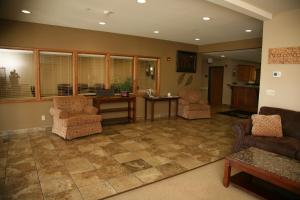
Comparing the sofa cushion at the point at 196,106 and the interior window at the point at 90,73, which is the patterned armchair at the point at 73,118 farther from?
the sofa cushion at the point at 196,106

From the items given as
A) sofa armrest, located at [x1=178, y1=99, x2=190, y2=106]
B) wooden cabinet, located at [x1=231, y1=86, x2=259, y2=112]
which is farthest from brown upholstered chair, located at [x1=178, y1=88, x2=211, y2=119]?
wooden cabinet, located at [x1=231, y1=86, x2=259, y2=112]

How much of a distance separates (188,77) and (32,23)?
16.6ft

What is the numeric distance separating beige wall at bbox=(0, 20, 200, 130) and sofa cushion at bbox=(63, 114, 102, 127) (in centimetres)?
118

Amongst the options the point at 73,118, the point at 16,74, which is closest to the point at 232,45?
the point at 73,118

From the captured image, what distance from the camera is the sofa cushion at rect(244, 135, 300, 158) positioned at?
2793 millimetres

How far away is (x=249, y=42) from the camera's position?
234 inches

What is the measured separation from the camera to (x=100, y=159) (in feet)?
11.0

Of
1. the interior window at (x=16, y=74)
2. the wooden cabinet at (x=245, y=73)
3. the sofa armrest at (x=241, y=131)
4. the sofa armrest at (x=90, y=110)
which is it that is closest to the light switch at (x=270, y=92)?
the sofa armrest at (x=241, y=131)

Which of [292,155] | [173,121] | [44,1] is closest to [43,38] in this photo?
[44,1]

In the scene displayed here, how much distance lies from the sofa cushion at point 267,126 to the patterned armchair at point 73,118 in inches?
126

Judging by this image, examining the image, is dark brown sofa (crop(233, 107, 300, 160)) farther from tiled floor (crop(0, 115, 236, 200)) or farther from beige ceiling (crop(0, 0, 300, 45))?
beige ceiling (crop(0, 0, 300, 45))

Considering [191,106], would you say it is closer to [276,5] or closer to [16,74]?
[276,5]

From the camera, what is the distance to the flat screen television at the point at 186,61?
23.2 feet

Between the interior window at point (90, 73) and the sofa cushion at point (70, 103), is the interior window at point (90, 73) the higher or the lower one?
the higher one
